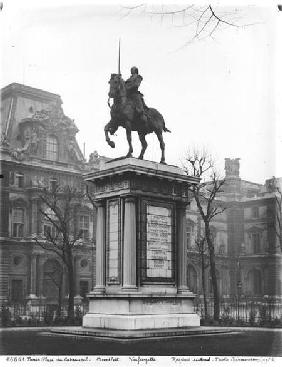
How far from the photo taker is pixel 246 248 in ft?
233

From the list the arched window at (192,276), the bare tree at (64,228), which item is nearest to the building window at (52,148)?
the bare tree at (64,228)

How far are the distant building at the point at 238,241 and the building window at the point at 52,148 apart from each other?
55.1 ft

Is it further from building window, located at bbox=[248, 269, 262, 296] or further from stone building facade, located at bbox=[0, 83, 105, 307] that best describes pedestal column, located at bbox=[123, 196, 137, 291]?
building window, located at bbox=[248, 269, 262, 296]

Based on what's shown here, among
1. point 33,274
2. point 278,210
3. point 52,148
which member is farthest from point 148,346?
point 52,148

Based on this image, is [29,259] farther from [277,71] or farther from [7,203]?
[277,71]

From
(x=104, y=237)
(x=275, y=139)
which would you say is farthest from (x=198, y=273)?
(x=275, y=139)

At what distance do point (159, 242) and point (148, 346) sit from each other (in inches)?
197

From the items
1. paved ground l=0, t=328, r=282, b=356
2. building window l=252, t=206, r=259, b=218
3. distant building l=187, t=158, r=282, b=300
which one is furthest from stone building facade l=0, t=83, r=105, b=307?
paved ground l=0, t=328, r=282, b=356

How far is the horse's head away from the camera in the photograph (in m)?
20.9

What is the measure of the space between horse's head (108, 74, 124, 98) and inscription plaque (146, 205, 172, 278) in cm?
393

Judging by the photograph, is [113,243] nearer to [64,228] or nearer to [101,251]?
[101,251]

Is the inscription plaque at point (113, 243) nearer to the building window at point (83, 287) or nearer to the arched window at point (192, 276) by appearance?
the building window at point (83, 287)

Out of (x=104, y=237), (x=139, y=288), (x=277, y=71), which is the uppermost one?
(x=277, y=71)

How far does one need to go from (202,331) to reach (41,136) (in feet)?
138
